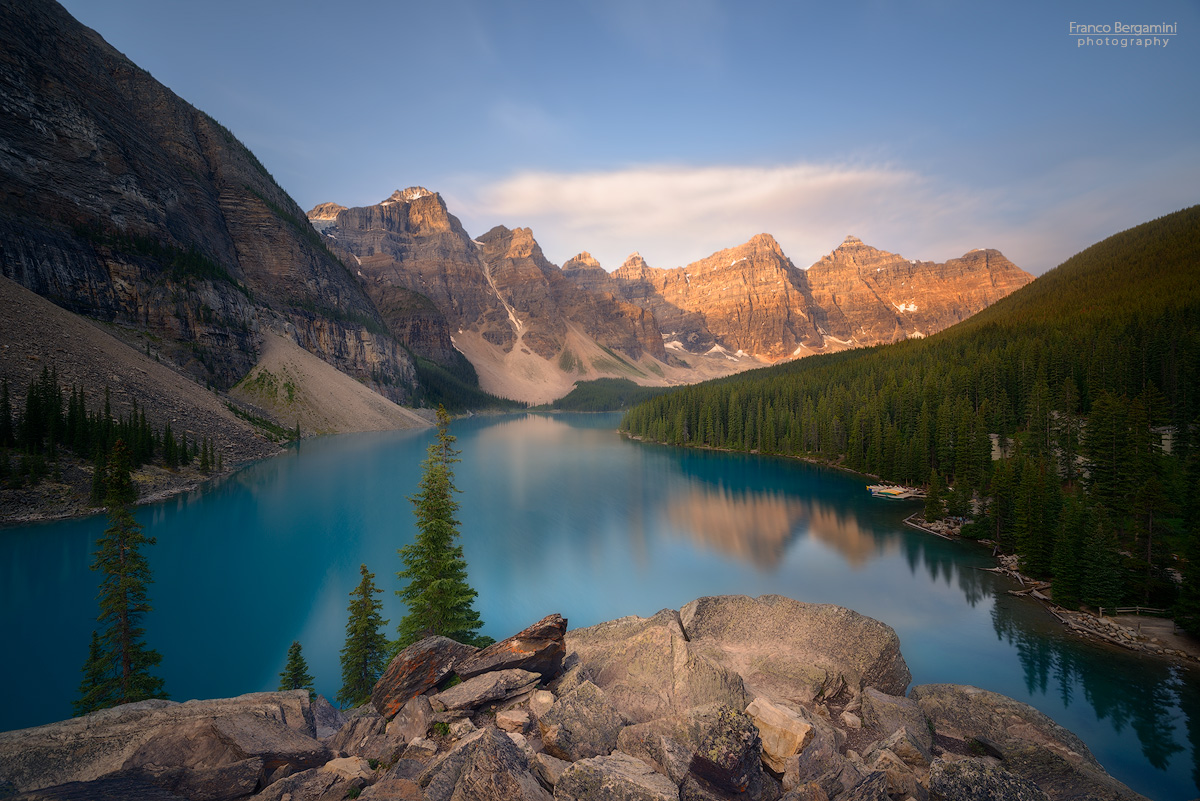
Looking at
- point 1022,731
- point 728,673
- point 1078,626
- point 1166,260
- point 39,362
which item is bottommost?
point 1078,626

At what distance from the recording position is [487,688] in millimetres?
8609

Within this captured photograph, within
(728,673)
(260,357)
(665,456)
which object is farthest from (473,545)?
(260,357)

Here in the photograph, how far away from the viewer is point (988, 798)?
5621 millimetres

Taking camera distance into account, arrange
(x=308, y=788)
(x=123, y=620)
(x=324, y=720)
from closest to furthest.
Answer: (x=308, y=788) → (x=324, y=720) → (x=123, y=620)

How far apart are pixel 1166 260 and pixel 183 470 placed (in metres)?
106

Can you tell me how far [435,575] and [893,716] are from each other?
39.8 feet

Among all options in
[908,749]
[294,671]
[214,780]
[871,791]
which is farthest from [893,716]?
[294,671]

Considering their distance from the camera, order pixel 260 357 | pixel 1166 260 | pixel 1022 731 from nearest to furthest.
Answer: pixel 1022 731 → pixel 1166 260 → pixel 260 357

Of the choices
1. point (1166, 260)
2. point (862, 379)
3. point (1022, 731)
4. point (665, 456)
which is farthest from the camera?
point (665, 456)

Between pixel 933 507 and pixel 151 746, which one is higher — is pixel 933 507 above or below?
below

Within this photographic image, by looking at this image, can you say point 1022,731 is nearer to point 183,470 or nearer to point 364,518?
point 364,518

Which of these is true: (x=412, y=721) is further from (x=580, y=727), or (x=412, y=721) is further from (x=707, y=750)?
(x=707, y=750)

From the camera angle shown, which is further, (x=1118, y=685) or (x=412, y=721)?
(x=1118, y=685)

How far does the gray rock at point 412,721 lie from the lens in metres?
7.77
